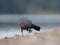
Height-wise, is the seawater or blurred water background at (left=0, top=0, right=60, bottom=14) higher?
blurred water background at (left=0, top=0, right=60, bottom=14)

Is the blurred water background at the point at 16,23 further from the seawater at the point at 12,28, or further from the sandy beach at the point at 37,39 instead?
the sandy beach at the point at 37,39

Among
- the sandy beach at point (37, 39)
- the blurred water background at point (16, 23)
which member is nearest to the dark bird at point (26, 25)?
the blurred water background at point (16, 23)

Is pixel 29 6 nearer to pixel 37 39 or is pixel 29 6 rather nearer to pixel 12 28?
pixel 12 28

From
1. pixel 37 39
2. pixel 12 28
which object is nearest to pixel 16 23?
pixel 12 28

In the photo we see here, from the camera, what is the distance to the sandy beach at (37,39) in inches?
214

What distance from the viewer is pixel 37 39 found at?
222 inches

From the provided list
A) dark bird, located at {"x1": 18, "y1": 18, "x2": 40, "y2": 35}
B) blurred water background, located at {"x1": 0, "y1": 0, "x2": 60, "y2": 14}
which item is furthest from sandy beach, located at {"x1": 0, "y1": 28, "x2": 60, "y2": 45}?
blurred water background, located at {"x1": 0, "y1": 0, "x2": 60, "y2": 14}

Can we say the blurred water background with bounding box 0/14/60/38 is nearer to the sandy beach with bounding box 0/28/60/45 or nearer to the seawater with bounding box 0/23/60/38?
the seawater with bounding box 0/23/60/38

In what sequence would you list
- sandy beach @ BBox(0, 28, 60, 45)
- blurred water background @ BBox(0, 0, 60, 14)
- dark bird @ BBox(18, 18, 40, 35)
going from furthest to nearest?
blurred water background @ BBox(0, 0, 60, 14)
dark bird @ BBox(18, 18, 40, 35)
sandy beach @ BBox(0, 28, 60, 45)

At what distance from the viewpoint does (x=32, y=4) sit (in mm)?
7449

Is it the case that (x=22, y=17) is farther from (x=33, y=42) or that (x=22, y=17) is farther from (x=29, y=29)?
(x=33, y=42)

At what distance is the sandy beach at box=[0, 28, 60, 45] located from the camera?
17.8 ft

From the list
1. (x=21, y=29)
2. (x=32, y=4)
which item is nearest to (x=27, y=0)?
(x=32, y=4)

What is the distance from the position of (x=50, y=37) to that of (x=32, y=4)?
200cm
